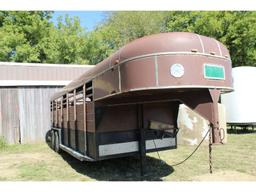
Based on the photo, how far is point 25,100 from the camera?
1465 centimetres

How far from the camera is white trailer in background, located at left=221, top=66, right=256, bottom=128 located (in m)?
14.8

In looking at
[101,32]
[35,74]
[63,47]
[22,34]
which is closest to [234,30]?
[101,32]

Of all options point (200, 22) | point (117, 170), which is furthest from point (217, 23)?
point (117, 170)

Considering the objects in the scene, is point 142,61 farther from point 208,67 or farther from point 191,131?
point 191,131

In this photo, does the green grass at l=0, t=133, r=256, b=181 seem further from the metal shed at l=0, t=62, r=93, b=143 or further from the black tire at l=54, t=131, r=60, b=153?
the metal shed at l=0, t=62, r=93, b=143

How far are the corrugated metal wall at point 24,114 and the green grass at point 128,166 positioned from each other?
3.58 metres

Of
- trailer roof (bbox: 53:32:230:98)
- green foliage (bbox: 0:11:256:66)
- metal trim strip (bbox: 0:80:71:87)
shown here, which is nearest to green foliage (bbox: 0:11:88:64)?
green foliage (bbox: 0:11:256:66)

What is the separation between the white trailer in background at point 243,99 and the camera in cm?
1477

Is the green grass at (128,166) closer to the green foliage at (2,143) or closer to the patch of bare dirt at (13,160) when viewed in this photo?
the patch of bare dirt at (13,160)

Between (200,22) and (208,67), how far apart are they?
67.6 ft

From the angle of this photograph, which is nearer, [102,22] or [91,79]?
[91,79]

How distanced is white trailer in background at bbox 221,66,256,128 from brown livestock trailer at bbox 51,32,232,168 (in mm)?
8402

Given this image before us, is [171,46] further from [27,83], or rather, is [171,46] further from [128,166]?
[27,83]

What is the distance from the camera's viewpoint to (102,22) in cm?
4069
